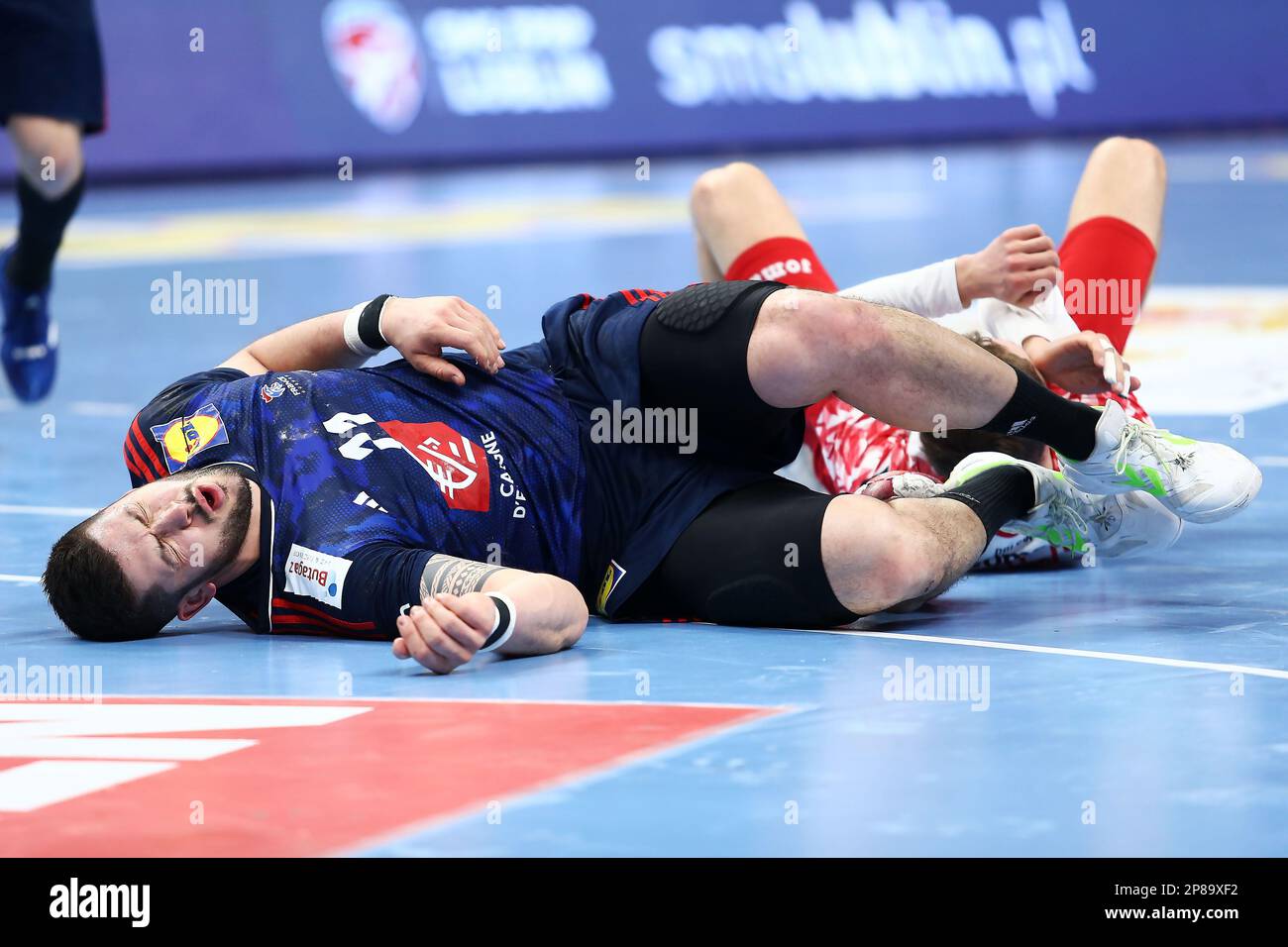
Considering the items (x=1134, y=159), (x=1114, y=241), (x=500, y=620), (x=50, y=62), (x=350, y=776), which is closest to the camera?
(x=350, y=776)

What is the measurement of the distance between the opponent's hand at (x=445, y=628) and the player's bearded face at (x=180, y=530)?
1.54 feet

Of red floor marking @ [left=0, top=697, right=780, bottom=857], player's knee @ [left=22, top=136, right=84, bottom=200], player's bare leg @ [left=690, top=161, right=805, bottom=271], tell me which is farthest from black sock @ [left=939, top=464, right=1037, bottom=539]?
player's knee @ [left=22, top=136, right=84, bottom=200]

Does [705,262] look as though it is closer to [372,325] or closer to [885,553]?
[372,325]

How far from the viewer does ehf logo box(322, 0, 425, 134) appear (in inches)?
616

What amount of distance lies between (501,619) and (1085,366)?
4.88 feet

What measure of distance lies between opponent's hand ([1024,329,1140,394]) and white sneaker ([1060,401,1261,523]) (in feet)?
0.43

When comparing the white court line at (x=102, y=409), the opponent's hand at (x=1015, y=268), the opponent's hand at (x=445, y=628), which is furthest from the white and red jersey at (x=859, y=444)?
the white court line at (x=102, y=409)

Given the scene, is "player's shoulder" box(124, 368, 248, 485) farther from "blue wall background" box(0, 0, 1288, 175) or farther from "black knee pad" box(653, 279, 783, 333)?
"blue wall background" box(0, 0, 1288, 175)

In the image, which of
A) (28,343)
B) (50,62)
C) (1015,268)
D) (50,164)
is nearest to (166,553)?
(1015,268)

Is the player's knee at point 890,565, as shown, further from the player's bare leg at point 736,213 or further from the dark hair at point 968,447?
the player's bare leg at point 736,213

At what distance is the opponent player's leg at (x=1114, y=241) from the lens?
15.4 ft

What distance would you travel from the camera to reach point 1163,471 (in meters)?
3.79
